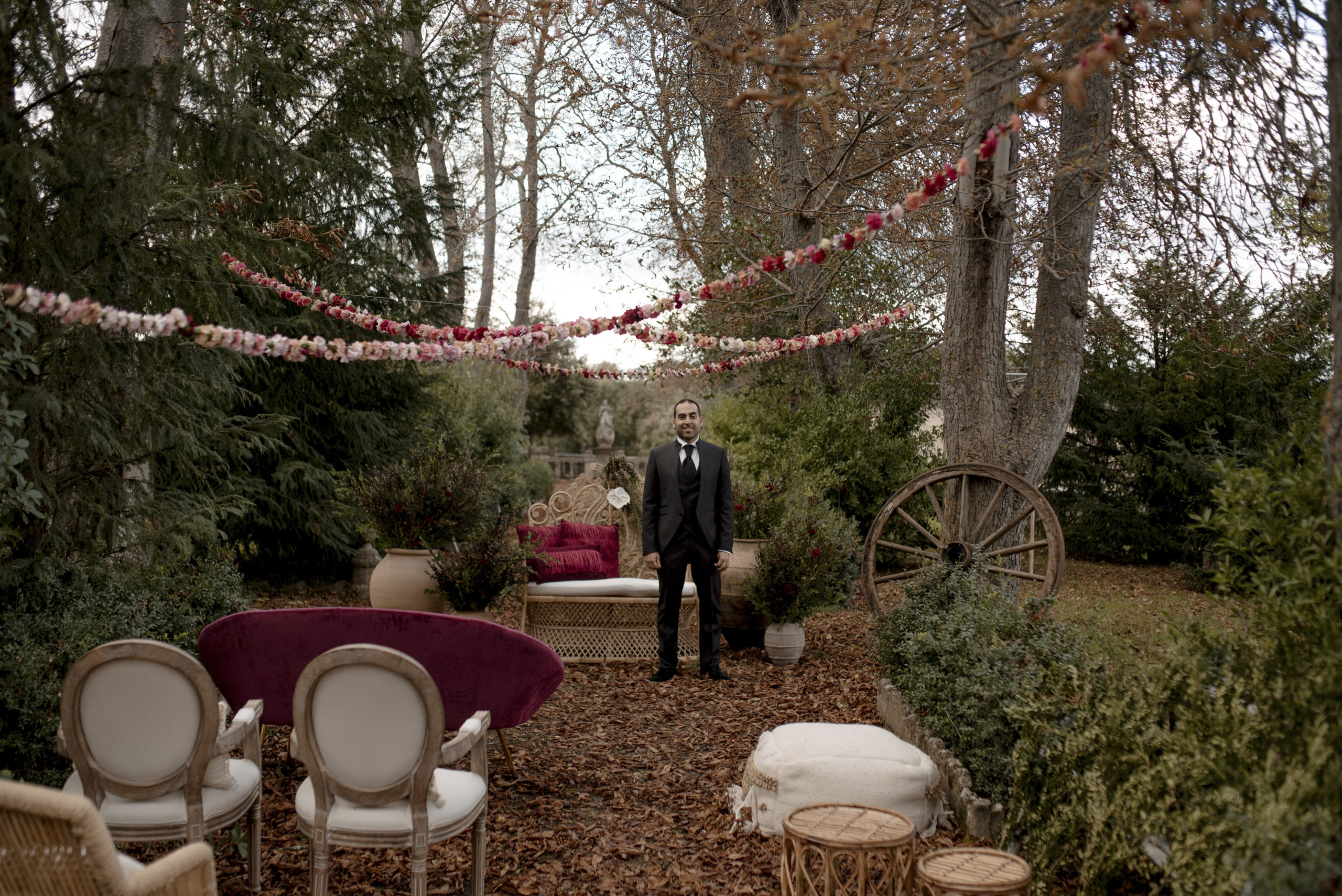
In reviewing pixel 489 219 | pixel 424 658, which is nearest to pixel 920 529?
pixel 424 658

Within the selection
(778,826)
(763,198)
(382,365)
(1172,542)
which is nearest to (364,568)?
(382,365)

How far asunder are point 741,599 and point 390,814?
470 centimetres

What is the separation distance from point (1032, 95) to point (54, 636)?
4308mm

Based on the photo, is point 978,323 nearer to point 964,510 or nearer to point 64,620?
point 964,510

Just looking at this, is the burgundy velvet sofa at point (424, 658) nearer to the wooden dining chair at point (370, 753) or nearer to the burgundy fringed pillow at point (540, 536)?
the wooden dining chair at point (370, 753)

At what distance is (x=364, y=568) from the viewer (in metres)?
10.4

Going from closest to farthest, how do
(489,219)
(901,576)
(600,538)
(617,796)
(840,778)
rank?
(840,778) → (617,796) → (901,576) → (600,538) → (489,219)

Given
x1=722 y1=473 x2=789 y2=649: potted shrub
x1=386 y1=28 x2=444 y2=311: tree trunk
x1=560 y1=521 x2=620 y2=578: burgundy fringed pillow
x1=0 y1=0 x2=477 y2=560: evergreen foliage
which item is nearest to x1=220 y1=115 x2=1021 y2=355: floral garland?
x1=0 y1=0 x2=477 y2=560: evergreen foliage

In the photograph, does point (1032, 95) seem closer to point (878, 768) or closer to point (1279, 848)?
point (1279, 848)

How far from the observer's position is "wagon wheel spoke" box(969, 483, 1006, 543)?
588 cm

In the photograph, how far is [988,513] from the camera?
5.88 metres

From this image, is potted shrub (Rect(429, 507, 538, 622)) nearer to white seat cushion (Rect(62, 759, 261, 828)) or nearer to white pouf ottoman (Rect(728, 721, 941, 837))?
white pouf ottoman (Rect(728, 721, 941, 837))

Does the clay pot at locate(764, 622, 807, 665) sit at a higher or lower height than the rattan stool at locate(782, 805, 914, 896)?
lower

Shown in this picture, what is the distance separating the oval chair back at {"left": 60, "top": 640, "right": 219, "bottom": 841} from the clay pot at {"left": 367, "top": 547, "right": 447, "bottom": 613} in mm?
3677
